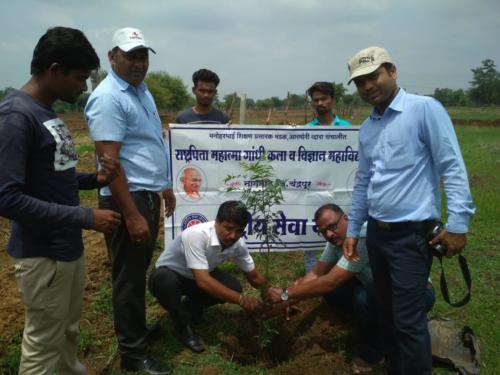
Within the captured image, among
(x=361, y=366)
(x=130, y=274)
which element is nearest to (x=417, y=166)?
(x=361, y=366)

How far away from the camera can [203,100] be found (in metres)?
4.98

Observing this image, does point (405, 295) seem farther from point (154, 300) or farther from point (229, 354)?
point (154, 300)

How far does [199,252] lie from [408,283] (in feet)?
5.18

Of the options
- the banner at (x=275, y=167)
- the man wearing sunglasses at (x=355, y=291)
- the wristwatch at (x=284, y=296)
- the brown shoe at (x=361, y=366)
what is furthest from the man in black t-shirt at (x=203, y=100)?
the brown shoe at (x=361, y=366)

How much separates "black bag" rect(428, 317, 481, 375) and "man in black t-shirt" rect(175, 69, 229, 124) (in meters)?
3.27

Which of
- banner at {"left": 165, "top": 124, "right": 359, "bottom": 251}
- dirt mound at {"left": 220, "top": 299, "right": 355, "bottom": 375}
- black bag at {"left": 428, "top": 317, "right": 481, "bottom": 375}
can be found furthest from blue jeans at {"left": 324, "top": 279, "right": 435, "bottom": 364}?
banner at {"left": 165, "top": 124, "right": 359, "bottom": 251}

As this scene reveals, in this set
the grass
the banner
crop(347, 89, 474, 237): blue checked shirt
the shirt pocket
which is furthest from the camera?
the banner

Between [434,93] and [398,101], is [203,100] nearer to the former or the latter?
[398,101]

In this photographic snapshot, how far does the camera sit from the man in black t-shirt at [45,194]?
6.34 ft

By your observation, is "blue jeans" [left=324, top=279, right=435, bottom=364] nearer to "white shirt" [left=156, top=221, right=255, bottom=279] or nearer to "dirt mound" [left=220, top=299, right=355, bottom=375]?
"dirt mound" [left=220, top=299, right=355, bottom=375]

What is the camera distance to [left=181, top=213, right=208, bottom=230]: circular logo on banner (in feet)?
15.3

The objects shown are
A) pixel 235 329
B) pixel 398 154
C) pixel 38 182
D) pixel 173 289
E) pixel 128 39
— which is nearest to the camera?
pixel 38 182

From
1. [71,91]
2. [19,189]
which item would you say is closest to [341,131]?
[71,91]

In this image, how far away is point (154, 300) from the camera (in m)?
4.30
